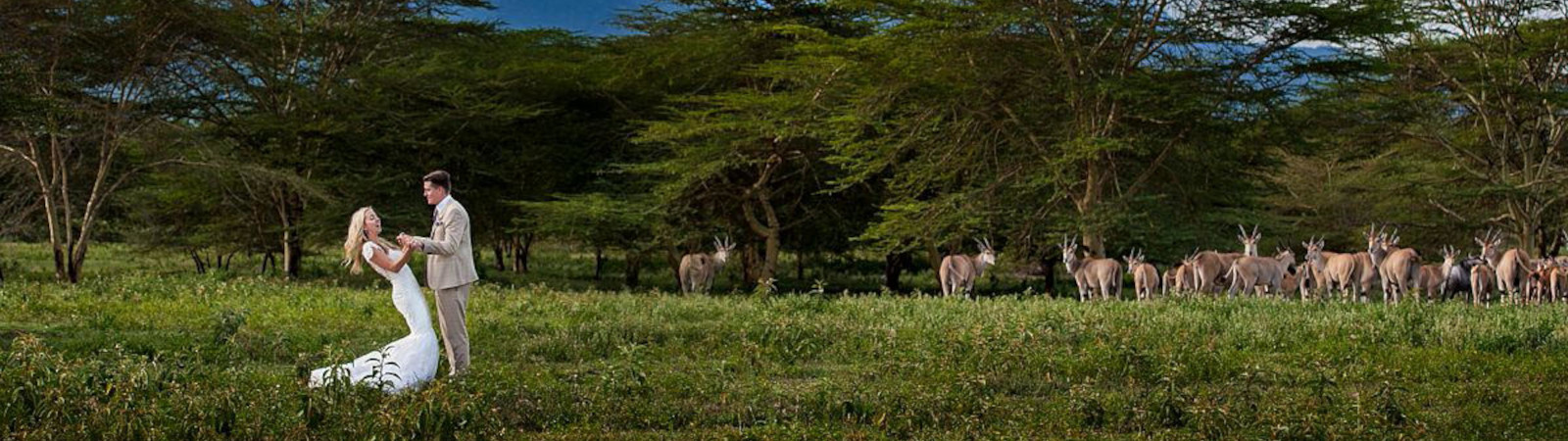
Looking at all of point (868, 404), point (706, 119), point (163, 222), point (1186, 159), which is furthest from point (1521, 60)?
point (163, 222)

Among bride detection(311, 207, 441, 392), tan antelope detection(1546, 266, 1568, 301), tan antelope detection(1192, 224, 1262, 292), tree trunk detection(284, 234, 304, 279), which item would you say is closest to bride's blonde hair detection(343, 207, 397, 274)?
bride detection(311, 207, 441, 392)

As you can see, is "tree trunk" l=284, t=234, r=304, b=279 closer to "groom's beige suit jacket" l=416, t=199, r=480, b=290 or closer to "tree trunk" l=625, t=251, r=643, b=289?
"tree trunk" l=625, t=251, r=643, b=289

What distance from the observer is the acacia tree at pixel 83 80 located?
2295cm

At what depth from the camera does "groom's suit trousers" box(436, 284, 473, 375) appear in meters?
10.3

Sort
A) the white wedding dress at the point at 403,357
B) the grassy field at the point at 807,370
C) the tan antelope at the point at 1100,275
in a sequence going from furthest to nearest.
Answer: the tan antelope at the point at 1100,275 < the white wedding dress at the point at 403,357 < the grassy field at the point at 807,370

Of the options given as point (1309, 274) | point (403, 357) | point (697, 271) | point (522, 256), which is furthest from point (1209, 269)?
point (522, 256)

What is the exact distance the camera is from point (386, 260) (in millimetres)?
10203

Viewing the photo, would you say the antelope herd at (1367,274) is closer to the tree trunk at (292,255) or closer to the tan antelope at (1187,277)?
the tan antelope at (1187,277)

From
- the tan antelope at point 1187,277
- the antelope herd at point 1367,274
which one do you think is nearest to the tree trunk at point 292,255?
the antelope herd at point 1367,274

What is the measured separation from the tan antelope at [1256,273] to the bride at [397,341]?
14.6 meters

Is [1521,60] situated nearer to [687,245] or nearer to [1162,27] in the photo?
[1162,27]

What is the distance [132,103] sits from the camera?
26.1 metres

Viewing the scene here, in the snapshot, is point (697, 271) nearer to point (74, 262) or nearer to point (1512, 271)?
point (74, 262)

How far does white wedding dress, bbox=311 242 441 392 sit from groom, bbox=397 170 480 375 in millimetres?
154
